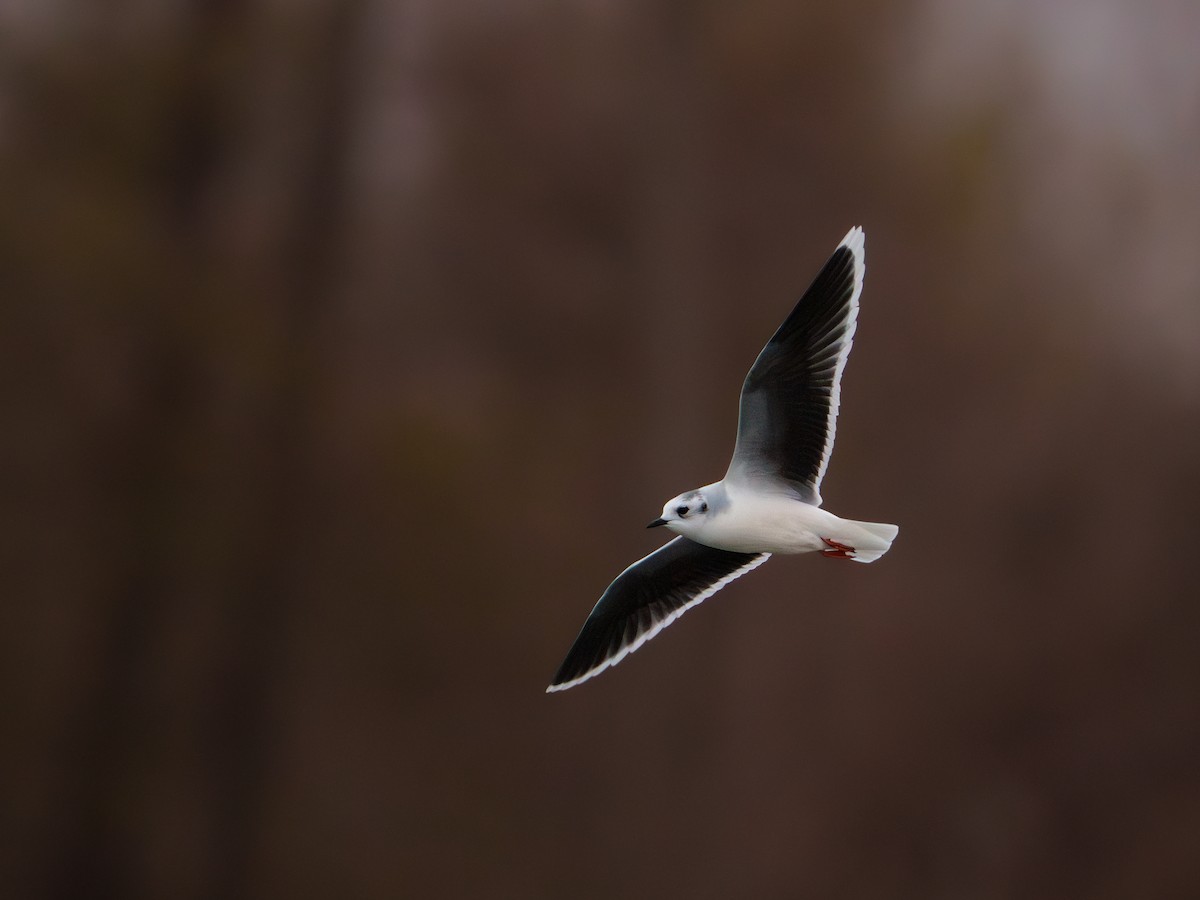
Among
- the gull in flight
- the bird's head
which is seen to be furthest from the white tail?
the bird's head

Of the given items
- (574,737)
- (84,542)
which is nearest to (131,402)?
(84,542)

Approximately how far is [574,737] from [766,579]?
2.31 ft

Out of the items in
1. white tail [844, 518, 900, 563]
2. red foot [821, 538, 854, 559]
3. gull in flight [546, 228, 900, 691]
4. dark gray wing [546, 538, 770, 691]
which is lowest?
dark gray wing [546, 538, 770, 691]

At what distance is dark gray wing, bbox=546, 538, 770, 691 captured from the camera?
178 centimetres

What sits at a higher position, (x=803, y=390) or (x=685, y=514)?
(x=803, y=390)

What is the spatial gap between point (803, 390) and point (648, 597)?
408 mm

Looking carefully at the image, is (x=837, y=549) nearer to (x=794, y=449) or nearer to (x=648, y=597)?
(x=794, y=449)

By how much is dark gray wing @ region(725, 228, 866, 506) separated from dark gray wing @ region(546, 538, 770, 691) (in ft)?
0.69

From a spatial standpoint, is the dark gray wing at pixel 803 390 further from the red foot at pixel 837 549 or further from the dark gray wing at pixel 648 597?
the dark gray wing at pixel 648 597

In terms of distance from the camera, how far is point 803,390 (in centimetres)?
161

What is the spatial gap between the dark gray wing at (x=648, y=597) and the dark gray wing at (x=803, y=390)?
210 millimetres

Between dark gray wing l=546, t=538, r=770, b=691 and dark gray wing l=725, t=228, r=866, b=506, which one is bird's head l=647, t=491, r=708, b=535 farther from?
dark gray wing l=546, t=538, r=770, b=691

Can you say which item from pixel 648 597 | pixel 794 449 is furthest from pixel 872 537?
pixel 648 597

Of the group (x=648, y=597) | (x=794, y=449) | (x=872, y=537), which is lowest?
(x=648, y=597)
